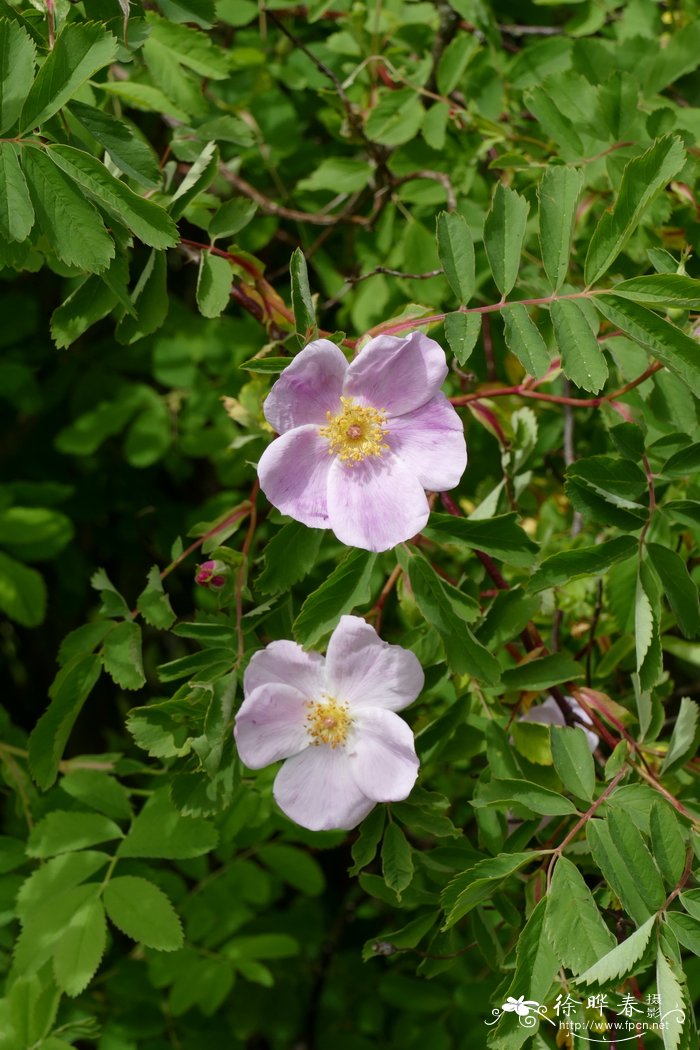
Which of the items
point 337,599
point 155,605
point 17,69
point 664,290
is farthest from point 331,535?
point 17,69

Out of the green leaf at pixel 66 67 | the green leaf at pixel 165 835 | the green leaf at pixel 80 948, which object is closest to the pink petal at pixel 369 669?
the green leaf at pixel 165 835

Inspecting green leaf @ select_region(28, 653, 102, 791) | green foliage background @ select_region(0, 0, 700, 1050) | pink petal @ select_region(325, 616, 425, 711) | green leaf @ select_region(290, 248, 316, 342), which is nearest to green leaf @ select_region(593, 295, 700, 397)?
green foliage background @ select_region(0, 0, 700, 1050)

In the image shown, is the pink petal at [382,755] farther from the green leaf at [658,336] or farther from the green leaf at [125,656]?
the green leaf at [658,336]

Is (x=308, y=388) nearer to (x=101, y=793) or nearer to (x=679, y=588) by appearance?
(x=679, y=588)

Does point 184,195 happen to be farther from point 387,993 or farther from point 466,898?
point 387,993

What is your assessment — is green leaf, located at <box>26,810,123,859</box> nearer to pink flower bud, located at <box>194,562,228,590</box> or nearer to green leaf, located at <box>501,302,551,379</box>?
pink flower bud, located at <box>194,562,228,590</box>
